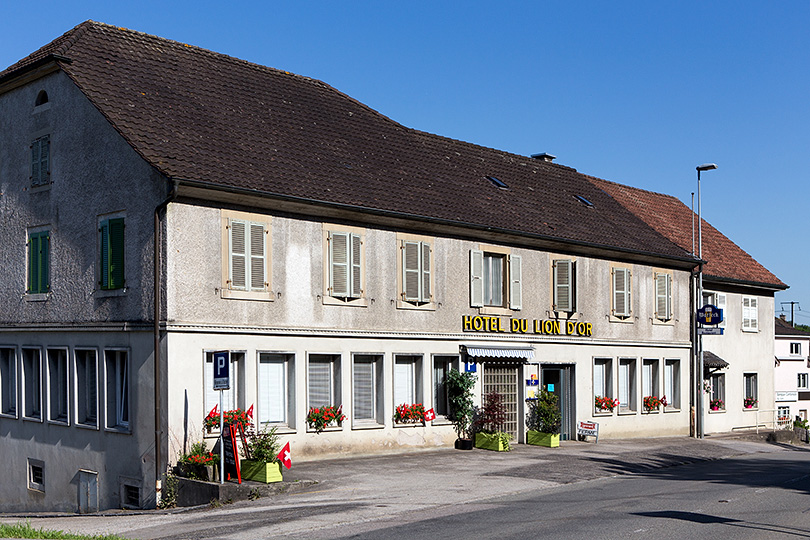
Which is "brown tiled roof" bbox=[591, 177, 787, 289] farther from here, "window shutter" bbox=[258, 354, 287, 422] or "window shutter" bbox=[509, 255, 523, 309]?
"window shutter" bbox=[258, 354, 287, 422]

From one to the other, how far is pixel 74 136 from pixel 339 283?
270 inches

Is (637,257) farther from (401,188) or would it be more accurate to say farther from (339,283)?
(339,283)

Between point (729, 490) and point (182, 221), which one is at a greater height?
point (182, 221)

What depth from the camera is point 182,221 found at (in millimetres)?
20359

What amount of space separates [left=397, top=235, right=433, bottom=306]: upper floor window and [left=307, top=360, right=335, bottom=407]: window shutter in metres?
2.91

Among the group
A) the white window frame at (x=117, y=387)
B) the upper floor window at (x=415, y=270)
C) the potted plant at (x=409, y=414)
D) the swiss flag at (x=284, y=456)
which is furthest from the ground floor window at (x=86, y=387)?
the upper floor window at (x=415, y=270)

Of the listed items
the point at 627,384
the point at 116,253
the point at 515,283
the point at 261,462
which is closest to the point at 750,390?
the point at 627,384

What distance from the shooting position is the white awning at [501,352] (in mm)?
26766

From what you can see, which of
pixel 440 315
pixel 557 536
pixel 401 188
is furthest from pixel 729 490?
pixel 401 188

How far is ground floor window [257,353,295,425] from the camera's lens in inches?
863

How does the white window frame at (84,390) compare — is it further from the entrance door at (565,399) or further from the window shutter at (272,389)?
the entrance door at (565,399)

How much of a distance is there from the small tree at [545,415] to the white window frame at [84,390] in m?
12.4

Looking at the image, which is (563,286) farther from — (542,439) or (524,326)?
(542,439)

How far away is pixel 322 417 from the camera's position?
22656 mm
